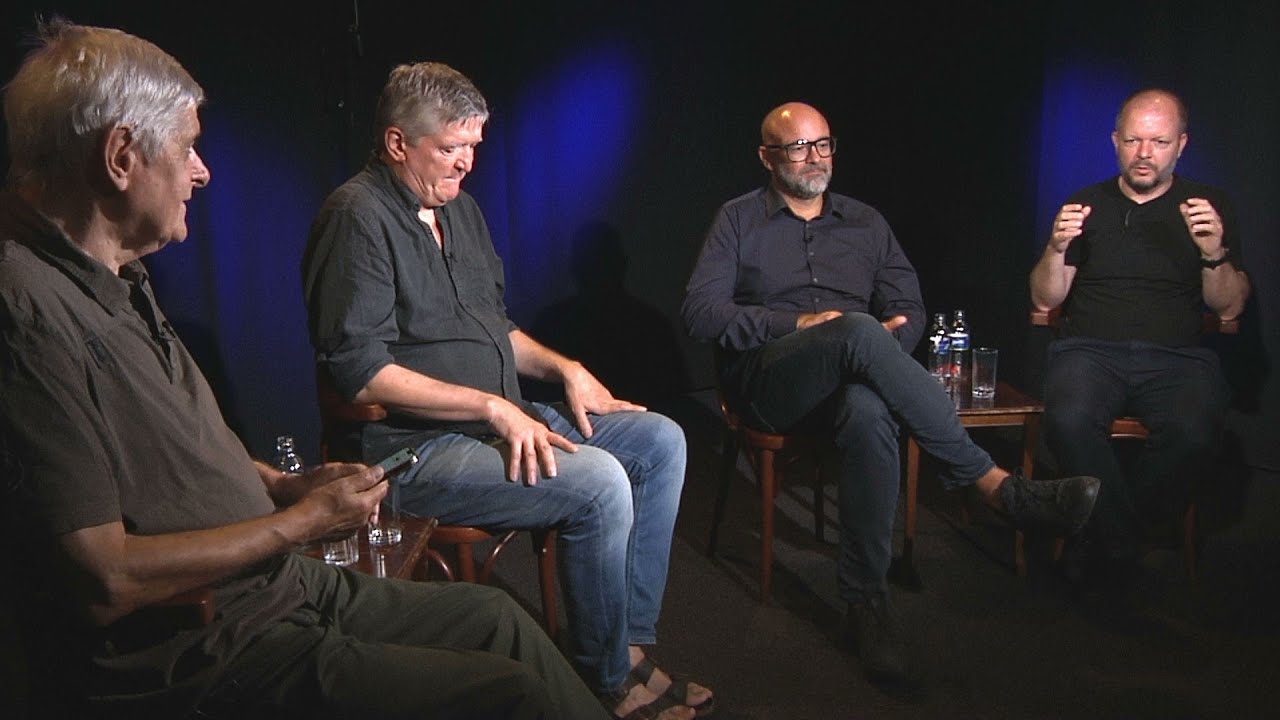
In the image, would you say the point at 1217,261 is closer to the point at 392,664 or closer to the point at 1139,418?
the point at 1139,418

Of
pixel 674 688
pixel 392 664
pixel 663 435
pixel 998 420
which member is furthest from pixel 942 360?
pixel 392 664

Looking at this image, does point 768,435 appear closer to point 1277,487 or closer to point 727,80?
point 1277,487

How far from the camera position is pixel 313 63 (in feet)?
12.7

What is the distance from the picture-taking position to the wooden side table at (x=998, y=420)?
3.07 m

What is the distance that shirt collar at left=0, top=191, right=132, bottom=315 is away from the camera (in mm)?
1410

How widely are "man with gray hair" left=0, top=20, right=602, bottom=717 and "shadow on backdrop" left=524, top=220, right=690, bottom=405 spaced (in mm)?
3344

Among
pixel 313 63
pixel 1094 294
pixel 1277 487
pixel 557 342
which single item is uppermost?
pixel 313 63

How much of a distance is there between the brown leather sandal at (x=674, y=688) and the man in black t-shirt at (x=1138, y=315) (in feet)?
4.25

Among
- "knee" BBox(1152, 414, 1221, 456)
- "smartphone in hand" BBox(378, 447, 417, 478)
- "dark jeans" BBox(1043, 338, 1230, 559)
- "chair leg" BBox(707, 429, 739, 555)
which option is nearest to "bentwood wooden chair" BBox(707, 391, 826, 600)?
"chair leg" BBox(707, 429, 739, 555)

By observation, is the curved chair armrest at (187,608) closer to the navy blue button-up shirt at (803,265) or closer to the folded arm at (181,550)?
the folded arm at (181,550)

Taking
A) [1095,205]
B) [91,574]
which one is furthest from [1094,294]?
[91,574]

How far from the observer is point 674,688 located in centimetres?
253

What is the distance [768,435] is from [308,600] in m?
1.57

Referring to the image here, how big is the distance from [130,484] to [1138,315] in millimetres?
2935
